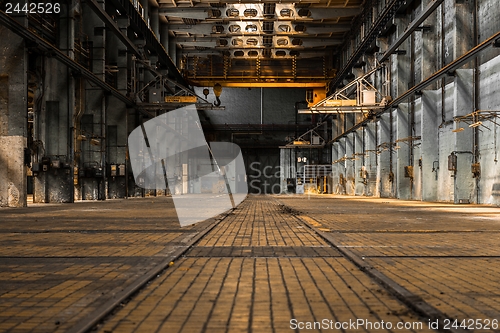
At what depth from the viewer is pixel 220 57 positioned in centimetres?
4622

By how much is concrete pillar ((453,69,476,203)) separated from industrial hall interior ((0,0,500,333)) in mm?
62

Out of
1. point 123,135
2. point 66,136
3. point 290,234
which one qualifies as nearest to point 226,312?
point 290,234

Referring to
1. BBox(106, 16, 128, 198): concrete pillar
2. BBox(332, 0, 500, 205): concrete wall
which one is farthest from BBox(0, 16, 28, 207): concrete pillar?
BBox(332, 0, 500, 205): concrete wall

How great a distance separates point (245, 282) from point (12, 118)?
16.1m

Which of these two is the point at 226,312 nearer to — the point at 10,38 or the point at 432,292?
the point at 432,292

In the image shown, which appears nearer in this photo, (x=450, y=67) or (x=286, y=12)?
(x=450, y=67)

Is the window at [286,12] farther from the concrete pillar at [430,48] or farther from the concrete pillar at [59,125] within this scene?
the concrete pillar at [59,125]

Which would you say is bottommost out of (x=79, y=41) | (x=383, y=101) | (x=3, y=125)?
(x=3, y=125)

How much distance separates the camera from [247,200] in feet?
104

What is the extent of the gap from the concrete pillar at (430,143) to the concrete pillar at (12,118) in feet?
57.4

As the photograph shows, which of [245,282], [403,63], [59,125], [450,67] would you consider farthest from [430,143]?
[245,282]

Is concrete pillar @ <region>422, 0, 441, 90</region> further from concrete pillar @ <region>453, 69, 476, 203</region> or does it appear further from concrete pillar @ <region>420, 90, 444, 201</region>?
concrete pillar @ <region>453, 69, 476, 203</region>

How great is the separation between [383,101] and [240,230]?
2180cm

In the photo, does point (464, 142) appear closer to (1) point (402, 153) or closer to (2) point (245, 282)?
(1) point (402, 153)
